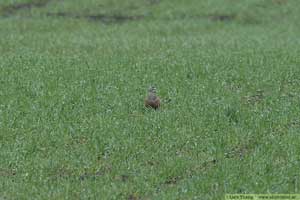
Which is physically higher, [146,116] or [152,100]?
[152,100]

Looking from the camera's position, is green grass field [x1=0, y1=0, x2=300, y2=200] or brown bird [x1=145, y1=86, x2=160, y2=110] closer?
green grass field [x1=0, y1=0, x2=300, y2=200]

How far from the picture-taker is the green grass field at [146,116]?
49.0 feet

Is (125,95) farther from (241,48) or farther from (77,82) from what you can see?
(241,48)

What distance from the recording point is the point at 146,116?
19562 millimetres

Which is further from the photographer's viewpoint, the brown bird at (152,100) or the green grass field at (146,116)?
the brown bird at (152,100)

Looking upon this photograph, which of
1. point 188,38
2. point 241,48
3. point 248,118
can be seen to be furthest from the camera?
point 188,38

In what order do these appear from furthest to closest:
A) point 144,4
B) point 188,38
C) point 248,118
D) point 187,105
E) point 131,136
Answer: point 144,4, point 188,38, point 187,105, point 248,118, point 131,136

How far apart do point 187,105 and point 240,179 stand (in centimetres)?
621

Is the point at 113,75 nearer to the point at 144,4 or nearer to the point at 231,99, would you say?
the point at 231,99

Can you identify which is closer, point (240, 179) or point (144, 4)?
point (240, 179)

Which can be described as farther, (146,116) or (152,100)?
(152,100)

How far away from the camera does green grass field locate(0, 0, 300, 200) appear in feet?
49.0

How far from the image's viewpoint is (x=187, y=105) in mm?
20719

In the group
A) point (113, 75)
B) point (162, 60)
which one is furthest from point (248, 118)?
point (162, 60)
